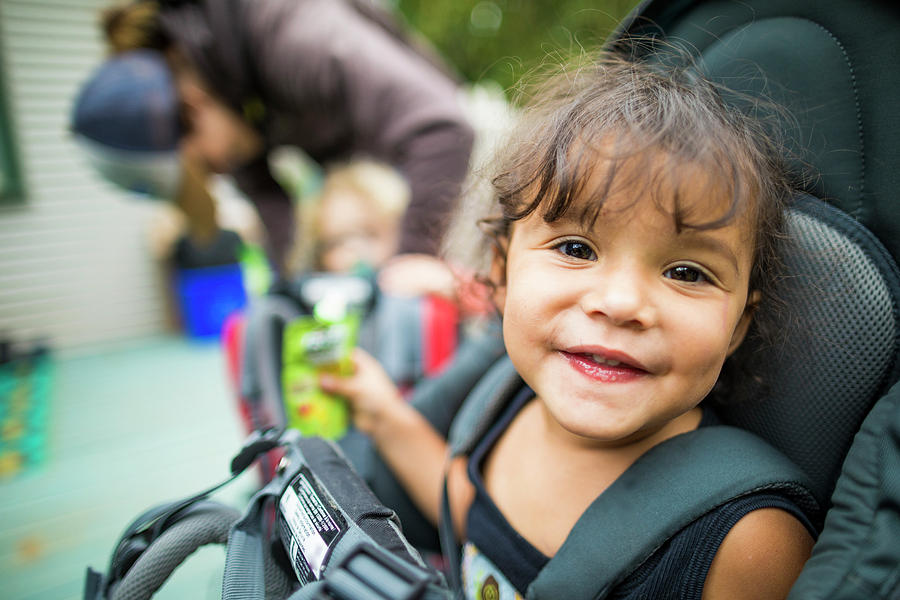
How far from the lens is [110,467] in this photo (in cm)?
229

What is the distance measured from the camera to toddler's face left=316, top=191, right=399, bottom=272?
2324mm

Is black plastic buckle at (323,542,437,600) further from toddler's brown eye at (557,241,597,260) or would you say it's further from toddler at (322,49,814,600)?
toddler's brown eye at (557,241,597,260)

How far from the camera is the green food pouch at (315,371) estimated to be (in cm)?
123

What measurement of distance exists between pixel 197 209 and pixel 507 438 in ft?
6.40

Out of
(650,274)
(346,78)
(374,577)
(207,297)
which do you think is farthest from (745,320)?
(207,297)

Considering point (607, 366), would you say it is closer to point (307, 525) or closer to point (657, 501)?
point (657, 501)

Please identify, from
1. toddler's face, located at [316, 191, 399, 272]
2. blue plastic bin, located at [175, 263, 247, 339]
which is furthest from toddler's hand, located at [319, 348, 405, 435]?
blue plastic bin, located at [175, 263, 247, 339]

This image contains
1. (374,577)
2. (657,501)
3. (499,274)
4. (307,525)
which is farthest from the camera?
(499,274)

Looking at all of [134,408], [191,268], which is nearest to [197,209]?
[134,408]

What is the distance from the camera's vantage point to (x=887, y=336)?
2.33ft

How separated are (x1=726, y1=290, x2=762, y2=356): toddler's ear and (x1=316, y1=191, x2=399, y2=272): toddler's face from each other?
1624 millimetres

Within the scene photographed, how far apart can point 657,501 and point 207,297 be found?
3766 mm

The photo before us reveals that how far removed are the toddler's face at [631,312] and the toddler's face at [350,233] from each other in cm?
161

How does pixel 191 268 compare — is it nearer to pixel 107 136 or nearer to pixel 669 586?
pixel 107 136
